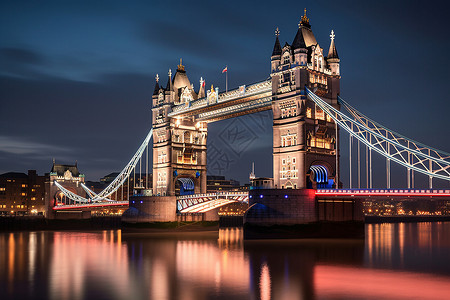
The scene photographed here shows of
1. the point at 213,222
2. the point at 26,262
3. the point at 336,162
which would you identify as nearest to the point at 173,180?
the point at 213,222

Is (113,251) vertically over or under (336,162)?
under

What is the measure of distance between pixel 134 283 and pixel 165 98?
52.9m

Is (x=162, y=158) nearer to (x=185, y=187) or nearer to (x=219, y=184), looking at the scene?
(x=185, y=187)

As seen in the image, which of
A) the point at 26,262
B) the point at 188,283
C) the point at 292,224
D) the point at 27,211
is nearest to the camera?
the point at 188,283

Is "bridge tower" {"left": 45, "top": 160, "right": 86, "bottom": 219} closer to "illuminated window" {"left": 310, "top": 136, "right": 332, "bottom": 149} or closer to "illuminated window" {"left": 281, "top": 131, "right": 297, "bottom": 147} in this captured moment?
"illuminated window" {"left": 281, "top": 131, "right": 297, "bottom": 147}

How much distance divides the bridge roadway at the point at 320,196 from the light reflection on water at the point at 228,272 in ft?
16.1

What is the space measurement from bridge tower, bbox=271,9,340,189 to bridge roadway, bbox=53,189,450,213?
4.34 meters

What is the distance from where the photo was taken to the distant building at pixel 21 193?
6358 inches

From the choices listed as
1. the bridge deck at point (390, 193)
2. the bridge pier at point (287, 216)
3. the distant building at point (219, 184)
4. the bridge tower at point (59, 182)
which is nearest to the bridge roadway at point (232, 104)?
the bridge pier at point (287, 216)

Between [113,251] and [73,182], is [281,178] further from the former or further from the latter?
[73,182]

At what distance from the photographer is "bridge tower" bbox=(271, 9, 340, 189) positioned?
5759cm

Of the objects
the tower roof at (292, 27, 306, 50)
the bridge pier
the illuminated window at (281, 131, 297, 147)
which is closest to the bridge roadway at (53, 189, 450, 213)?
the bridge pier

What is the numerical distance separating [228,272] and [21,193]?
472ft

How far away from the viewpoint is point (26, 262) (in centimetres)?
4041
